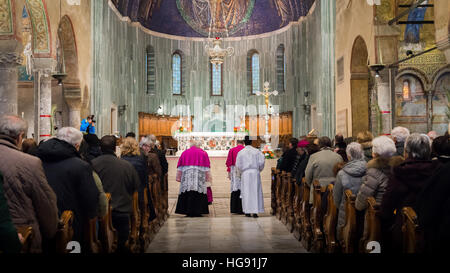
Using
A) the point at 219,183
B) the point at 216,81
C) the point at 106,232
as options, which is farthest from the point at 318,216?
the point at 216,81

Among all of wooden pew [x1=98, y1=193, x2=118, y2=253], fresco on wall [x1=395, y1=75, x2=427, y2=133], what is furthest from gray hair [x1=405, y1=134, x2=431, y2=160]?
fresco on wall [x1=395, y1=75, x2=427, y2=133]

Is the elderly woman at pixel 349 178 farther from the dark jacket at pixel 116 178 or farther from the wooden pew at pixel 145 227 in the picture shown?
the wooden pew at pixel 145 227

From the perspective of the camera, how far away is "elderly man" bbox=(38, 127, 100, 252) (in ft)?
11.3

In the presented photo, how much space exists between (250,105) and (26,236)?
79.6ft

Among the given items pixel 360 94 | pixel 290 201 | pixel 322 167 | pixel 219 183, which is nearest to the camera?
pixel 322 167

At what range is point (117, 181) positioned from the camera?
4645 millimetres

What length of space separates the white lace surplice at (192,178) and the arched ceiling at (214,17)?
1791 cm

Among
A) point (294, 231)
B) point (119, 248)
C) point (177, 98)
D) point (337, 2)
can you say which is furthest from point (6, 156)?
point (177, 98)

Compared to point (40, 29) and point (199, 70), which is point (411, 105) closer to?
point (199, 70)

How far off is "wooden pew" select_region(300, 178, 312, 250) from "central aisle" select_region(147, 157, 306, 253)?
13 cm

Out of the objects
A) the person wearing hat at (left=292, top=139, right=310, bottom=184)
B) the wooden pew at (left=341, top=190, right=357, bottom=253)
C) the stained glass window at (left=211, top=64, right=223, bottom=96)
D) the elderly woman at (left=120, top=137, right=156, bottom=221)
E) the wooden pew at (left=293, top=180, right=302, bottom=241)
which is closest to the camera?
the wooden pew at (left=341, top=190, right=357, bottom=253)

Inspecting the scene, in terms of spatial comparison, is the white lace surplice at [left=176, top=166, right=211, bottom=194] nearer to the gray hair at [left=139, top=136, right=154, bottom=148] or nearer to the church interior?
the church interior

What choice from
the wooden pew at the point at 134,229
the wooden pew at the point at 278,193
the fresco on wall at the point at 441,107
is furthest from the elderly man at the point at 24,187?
the fresco on wall at the point at 441,107

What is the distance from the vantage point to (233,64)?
27000mm
